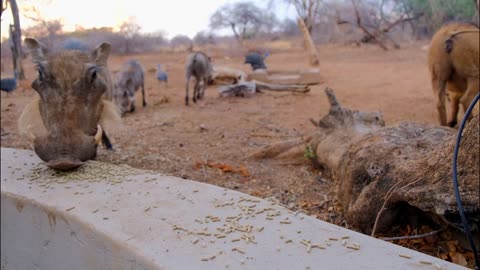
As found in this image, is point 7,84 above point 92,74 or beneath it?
beneath

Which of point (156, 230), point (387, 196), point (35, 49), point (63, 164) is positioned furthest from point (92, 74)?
point (387, 196)

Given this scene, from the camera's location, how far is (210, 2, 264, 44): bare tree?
28.2 metres

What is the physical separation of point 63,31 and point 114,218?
10.6 ft

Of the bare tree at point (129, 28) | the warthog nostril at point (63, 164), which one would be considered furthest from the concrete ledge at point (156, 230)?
the bare tree at point (129, 28)

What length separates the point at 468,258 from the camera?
1899 millimetres

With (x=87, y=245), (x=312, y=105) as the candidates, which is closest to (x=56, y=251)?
(x=87, y=245)

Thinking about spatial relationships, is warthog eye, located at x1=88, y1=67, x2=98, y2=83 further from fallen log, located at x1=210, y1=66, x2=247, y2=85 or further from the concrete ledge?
fallen log, located at x1=210, y1=66, x2=247, y2=85

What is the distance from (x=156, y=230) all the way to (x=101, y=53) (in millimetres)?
2317

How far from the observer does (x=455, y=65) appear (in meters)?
4.41

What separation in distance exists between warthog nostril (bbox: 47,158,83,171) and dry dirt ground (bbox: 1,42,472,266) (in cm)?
96

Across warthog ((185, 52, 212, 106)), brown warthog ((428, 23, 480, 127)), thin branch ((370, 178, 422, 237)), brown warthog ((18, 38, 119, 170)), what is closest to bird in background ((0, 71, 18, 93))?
warthog ((185, 52, 212, 106))

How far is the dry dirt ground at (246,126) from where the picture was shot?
343 centimetres

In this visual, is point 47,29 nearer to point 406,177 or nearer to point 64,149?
point 64,149

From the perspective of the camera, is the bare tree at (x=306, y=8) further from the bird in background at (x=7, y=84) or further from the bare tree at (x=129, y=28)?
the bird in background at (x=7, y=84)
